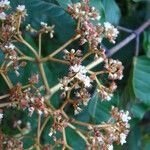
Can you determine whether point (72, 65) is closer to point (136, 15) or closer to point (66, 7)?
point (66, 7)

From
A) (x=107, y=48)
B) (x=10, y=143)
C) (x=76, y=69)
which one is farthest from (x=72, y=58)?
(x=107, y=48)

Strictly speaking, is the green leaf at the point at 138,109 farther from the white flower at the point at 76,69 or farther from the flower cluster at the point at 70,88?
the white flower at the point at 76,69

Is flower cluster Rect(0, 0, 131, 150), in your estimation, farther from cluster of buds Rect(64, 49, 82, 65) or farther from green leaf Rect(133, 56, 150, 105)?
green leaf Rect(133, 56, 150, 105)

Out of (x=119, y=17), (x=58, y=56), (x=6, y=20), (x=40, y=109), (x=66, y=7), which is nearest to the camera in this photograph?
(x=40, y=109)

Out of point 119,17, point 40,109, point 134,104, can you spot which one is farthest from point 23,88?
point 119,17

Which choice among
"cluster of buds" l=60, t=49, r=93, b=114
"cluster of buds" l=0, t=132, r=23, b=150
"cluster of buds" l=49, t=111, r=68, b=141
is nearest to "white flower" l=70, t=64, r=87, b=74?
"cluster of buds" l=60, t=49, r=93, b=114

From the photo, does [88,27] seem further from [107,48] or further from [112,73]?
[107,48]

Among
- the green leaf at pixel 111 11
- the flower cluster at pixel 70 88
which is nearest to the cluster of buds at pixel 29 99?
the flower cluster at pixel 70 88
